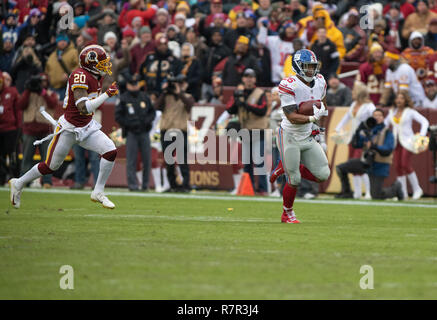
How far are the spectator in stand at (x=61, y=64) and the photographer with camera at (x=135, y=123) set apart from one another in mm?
2428

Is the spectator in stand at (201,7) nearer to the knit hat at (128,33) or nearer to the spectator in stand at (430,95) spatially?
the knit hat at (128,33)

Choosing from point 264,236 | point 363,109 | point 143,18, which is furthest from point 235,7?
point 264,236

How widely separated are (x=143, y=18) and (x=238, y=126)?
566 cm

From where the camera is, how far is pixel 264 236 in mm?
9680

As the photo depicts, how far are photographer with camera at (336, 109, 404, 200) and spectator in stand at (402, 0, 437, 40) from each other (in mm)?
3618

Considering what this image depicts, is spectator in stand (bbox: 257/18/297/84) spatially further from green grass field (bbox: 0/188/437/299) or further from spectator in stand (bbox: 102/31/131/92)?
green grass field (bbox: 0/188/437/299)

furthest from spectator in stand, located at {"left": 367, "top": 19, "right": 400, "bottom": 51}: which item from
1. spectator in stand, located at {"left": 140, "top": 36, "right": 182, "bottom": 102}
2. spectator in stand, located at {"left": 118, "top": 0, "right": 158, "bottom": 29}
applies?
spectator in stand, located at {"left": 118, "top": 0, "right": 158, "bottom": 29}

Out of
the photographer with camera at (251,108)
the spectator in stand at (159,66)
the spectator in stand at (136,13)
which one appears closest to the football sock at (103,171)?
the photographer with camera at (251,108)

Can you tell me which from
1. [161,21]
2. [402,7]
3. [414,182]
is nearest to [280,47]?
[402,7]

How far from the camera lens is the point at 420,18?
19.7 metres

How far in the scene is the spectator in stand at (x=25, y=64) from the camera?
20578mm

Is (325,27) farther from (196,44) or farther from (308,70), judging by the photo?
(308,70)
